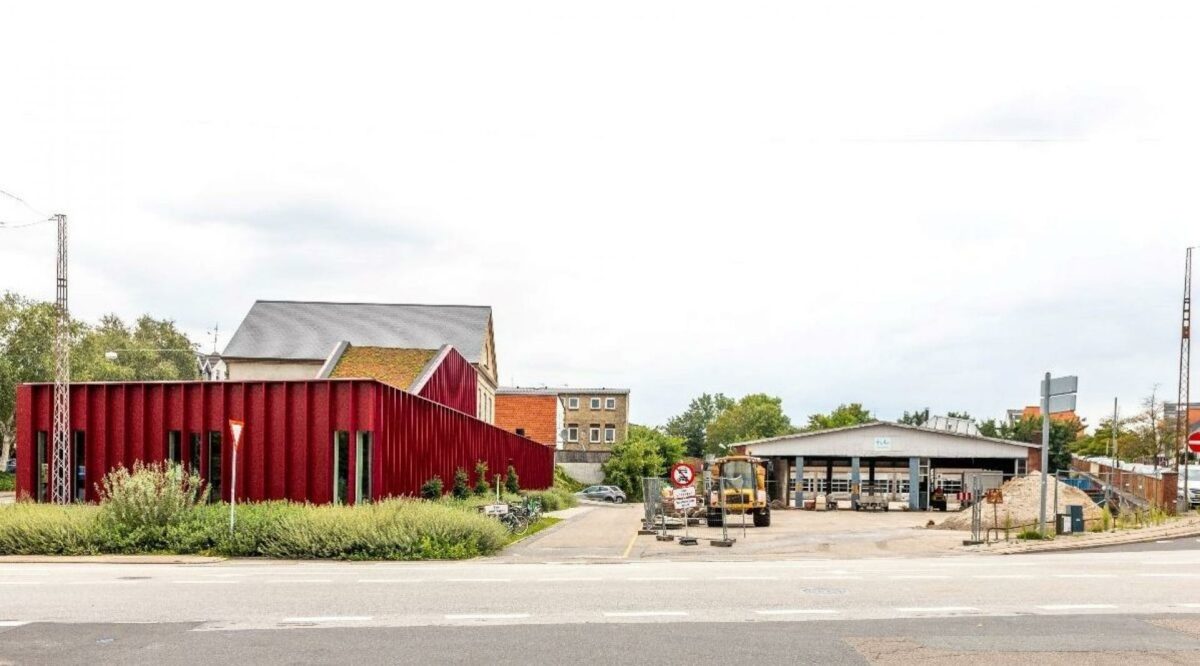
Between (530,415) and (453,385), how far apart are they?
38.2 metres

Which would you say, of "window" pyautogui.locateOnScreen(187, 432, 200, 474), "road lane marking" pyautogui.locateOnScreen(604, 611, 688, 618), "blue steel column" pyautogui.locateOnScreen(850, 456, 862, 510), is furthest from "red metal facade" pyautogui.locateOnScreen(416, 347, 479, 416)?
"road lane marking" pyautogui.locateOnScreen(604, 611, 688, 618)

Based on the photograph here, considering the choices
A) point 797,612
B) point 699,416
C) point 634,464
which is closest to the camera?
point 797,612

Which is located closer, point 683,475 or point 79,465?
point 683,475

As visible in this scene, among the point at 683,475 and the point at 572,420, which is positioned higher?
the point at 683,475

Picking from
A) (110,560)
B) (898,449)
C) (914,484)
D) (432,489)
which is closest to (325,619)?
(110,560)

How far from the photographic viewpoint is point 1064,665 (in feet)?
29.6

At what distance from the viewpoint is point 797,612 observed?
1197cm

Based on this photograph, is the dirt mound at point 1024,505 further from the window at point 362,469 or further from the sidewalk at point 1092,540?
the window at point 362,469

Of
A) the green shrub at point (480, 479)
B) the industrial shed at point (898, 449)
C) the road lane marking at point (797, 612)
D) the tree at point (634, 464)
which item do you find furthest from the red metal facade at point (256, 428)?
the tree at point (634, 464)

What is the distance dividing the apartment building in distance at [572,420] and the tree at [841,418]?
119ft

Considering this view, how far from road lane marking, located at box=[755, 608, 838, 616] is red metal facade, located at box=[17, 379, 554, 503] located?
619 inches

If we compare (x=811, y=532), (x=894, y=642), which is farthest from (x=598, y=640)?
(x=811, y=532)

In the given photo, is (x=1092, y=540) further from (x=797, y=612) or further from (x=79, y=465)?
(x=79, y=465)

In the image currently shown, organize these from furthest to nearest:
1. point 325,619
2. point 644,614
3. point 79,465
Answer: point 79,465 < point 644,614 < point 325,619
